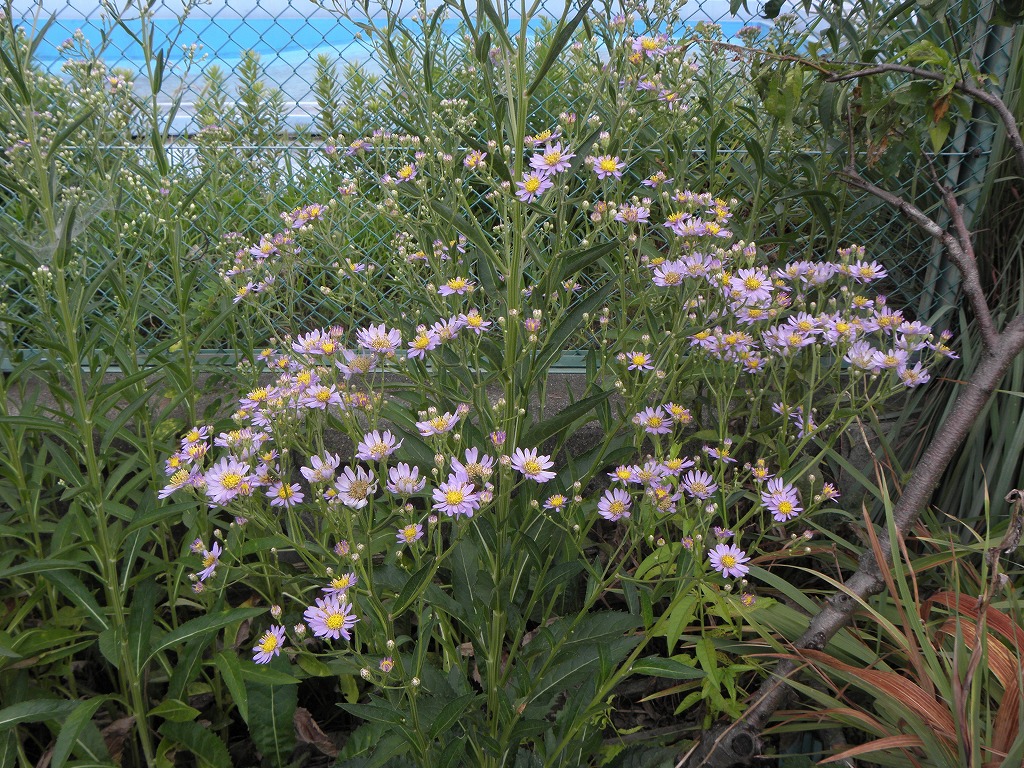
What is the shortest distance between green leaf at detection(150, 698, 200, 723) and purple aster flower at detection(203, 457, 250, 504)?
632 mm

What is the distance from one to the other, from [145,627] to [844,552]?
205 cm

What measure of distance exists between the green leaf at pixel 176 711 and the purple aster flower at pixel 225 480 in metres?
0.63

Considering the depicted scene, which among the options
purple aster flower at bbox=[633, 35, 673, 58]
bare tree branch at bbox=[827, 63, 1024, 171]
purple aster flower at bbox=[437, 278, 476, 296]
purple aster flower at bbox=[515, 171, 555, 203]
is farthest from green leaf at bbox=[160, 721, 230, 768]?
bare tree branch at bbox=[827, 63, 1024, 171]

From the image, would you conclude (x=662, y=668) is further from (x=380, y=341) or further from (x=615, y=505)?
(x=380, y=341)

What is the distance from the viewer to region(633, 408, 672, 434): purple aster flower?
1706 mm

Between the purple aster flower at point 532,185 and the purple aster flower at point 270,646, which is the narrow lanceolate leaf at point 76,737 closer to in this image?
the purple aster flower at point 270,646

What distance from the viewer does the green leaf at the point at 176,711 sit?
5.93ft

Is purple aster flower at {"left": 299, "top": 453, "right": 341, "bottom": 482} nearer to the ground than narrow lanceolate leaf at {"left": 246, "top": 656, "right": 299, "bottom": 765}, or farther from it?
farther from it

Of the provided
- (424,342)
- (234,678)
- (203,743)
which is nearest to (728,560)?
(424,342)

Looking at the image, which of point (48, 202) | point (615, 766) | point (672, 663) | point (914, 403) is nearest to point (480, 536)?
point (672, 663)

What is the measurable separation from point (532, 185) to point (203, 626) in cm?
120

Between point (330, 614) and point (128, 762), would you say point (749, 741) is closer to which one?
point (330, 614)

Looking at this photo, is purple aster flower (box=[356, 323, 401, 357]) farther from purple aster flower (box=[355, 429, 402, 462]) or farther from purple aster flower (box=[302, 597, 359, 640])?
purple aster flower (box=[302, 597, 359, 640])

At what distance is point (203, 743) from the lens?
1.81 meters
